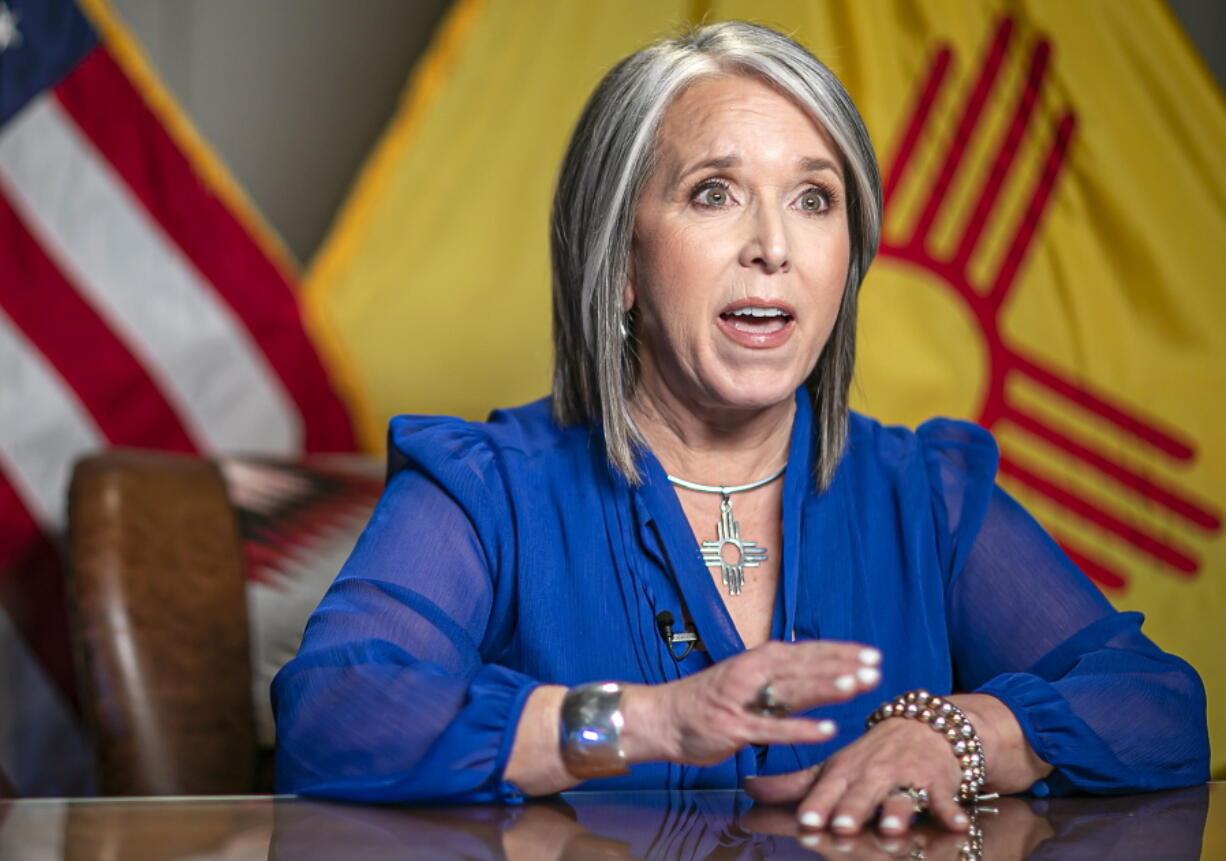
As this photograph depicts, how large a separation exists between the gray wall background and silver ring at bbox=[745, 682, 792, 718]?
2.28 m

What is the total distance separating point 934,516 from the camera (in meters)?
1.76

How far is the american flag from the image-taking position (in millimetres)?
2686

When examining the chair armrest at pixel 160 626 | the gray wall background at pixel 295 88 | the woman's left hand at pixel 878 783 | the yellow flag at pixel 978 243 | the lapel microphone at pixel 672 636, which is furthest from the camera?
the gray wall background at pixel 295 88

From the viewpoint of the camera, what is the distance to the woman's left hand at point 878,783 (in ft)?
3.85

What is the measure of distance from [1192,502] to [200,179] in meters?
2.16

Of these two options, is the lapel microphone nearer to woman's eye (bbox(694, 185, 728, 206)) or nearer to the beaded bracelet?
the beaded bracelet

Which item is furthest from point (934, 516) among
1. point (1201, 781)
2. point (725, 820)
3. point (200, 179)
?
point (200, 179)

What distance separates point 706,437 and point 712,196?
1.01ft

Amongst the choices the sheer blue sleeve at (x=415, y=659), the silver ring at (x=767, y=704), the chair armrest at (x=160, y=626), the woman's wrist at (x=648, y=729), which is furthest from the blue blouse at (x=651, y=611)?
the chair armrest at (x=160, y=626)

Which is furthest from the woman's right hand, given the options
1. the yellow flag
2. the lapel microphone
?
the yellow flag

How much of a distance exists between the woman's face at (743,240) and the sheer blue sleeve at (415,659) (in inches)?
12.0

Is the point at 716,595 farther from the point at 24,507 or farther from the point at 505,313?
the point at 24,507

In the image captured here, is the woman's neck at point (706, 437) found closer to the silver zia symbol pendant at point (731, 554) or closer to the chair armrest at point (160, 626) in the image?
the silver zia symbol pendant at point (731, 554)

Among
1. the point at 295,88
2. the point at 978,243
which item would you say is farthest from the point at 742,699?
the point at 295,88
